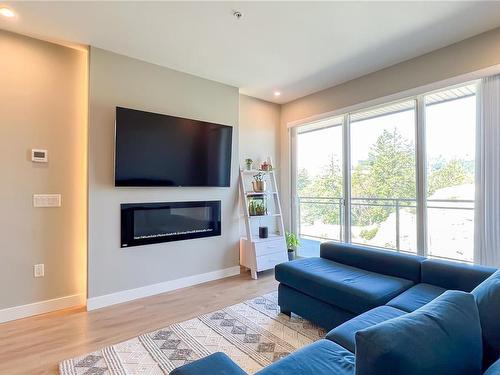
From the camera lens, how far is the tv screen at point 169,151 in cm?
300

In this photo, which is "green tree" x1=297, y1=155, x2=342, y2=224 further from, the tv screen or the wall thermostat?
the wall thermostat

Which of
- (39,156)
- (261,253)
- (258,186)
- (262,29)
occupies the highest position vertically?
(262,29)

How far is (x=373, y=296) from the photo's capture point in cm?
199

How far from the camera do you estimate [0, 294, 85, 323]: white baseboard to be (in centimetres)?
262

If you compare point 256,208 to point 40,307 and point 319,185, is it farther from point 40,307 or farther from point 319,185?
point 40,307

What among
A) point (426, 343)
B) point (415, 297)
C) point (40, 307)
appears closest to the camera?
point (426, 343)

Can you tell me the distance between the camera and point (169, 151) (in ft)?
10.9

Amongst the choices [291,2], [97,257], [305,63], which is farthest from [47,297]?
[305,63]

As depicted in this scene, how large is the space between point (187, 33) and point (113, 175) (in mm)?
1680

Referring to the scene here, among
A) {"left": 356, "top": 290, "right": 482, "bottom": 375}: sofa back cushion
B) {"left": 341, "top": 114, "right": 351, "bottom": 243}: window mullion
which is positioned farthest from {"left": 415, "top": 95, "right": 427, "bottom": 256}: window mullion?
{"left": 356, "top": 290, "right": 482, "bottom": 375}: sofa back cushion

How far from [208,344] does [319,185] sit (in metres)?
3.02

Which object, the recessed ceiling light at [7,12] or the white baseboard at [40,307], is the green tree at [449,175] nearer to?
the white baseboard at [40,307]

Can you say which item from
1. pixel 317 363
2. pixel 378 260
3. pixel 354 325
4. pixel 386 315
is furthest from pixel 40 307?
pixel 378 260

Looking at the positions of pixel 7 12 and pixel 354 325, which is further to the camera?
pixel 7 12
